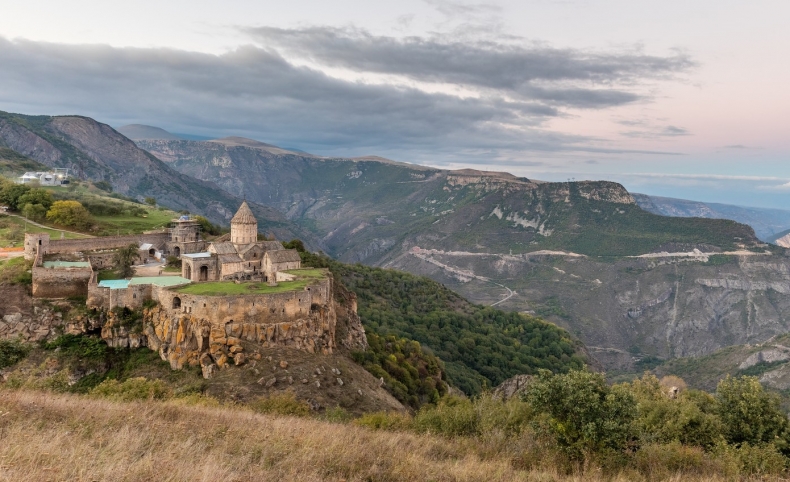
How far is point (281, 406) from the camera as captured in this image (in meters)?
20.4

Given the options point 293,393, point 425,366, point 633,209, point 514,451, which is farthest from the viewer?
point 633,209

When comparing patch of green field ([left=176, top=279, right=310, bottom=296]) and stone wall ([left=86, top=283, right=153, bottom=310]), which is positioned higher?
patch of green field ([left=176, top=279, right=310, bottom=296])

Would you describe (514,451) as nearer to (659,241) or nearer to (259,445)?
(259,445)

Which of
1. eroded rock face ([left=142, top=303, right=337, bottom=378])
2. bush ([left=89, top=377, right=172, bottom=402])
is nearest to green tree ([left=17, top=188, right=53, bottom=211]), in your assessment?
eroded rock face ([left=142, top=303, right=337, bottom=378])

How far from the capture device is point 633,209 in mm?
195375

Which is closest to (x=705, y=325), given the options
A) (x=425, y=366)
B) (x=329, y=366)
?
(x=425, y=366)

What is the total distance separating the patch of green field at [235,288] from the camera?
1065 inches

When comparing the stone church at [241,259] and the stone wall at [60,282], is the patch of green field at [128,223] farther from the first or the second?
the stone wall at [60,282]

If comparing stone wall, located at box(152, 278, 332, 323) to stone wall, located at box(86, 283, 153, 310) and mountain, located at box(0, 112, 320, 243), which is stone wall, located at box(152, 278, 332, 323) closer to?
stone wall, located at box(86, 283, 153, 310)

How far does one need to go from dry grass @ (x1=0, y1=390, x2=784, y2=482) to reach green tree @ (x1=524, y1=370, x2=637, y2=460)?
57.2 inches

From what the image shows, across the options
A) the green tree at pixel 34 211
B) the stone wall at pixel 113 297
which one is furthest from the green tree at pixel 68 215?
the stone wall at pixel 113 297

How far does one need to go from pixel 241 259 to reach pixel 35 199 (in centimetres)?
2518

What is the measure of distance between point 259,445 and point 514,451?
7.52 meters

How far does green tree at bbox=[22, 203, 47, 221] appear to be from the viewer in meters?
41.3
